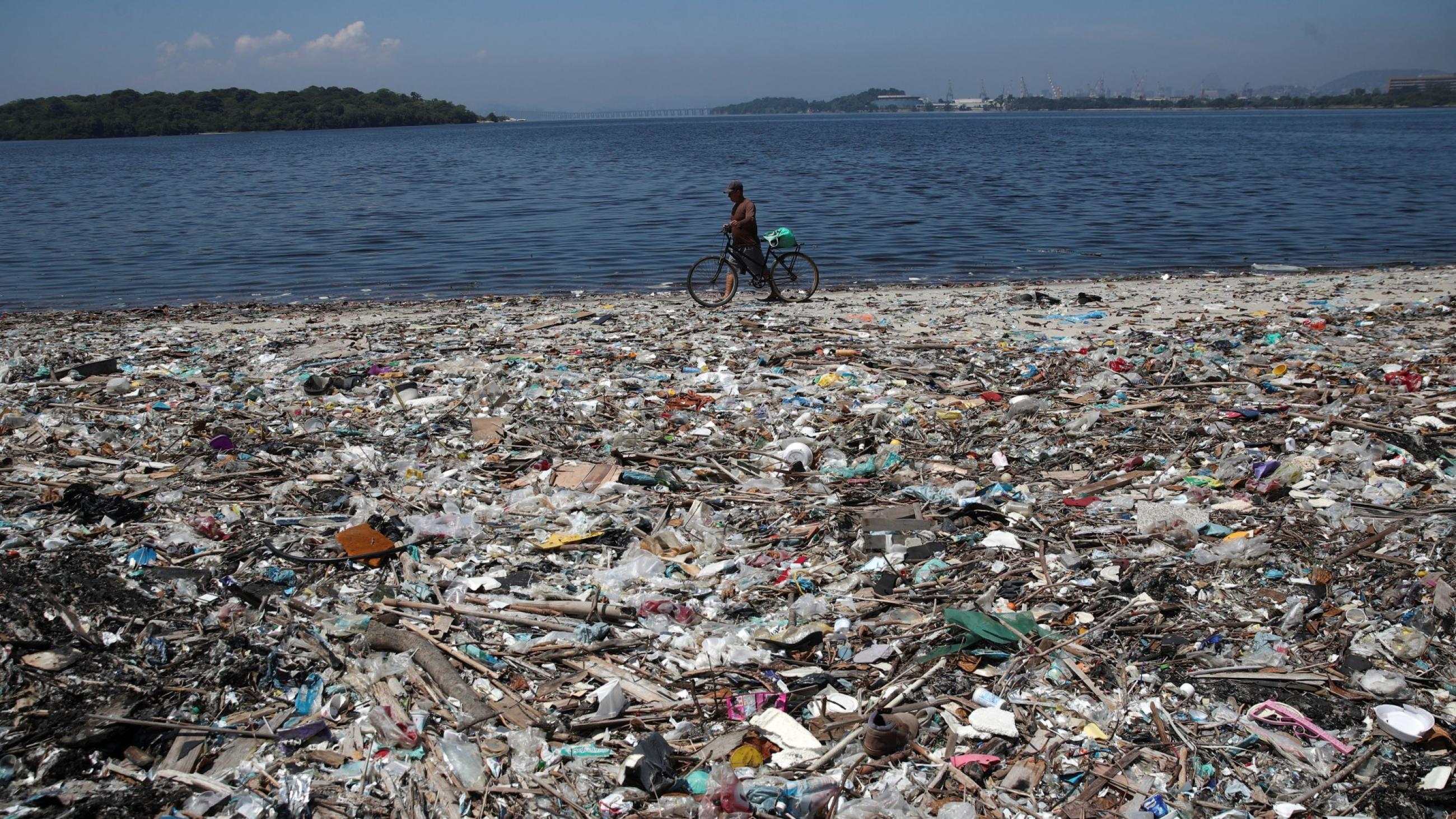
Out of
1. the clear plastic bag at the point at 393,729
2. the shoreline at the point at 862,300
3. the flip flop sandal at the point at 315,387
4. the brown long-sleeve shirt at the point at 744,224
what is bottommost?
the clear plastic bag at the point at 393,729

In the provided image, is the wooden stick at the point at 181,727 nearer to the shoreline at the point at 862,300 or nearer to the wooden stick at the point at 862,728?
the wooden stick at the point at 862,728

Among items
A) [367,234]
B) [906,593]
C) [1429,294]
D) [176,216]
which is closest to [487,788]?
[906,593]

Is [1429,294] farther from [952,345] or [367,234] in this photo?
[367,234]

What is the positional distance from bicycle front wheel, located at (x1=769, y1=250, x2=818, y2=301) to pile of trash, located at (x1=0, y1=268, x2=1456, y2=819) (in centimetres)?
539

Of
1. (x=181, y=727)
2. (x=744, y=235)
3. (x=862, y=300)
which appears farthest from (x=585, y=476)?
(x=862, y=300)

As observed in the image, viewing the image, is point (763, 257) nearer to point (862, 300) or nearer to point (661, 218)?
point (862, 300)

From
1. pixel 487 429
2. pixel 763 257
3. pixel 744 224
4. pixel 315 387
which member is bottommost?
pixel 487 429

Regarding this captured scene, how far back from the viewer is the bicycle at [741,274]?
1398 centimetres

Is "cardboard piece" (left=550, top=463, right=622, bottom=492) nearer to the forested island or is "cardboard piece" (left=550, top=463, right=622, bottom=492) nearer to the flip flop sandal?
the flip flop sandal

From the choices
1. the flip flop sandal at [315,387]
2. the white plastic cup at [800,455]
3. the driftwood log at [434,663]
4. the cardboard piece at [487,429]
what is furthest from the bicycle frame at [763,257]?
the driftwood log at [434,663]

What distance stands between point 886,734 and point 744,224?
10907 mm

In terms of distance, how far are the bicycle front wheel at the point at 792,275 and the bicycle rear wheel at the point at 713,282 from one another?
0.60m

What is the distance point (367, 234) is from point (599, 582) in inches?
882

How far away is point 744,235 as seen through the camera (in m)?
13.7
